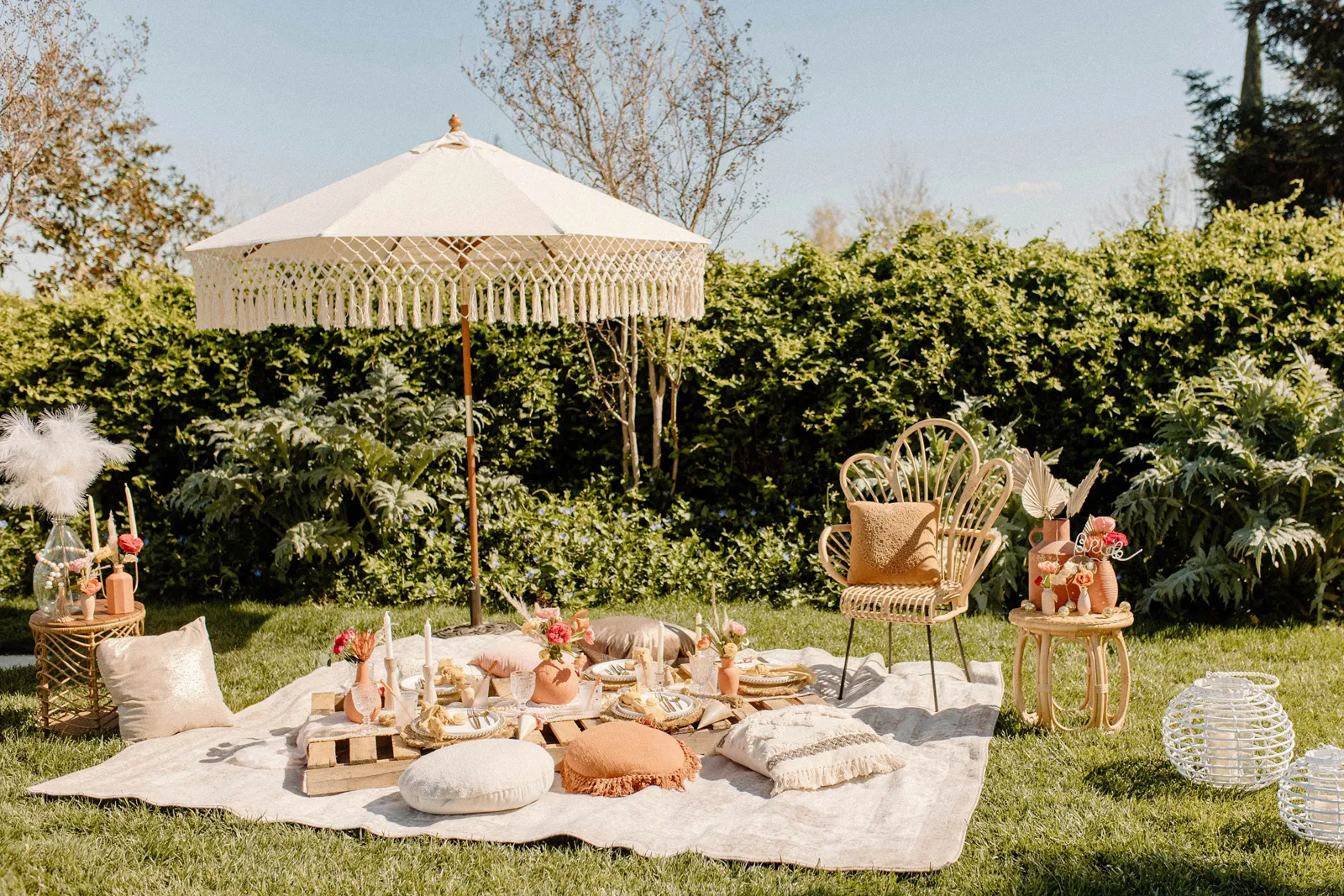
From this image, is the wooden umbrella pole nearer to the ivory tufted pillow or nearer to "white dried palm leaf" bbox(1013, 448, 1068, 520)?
the ivory tufted pillow

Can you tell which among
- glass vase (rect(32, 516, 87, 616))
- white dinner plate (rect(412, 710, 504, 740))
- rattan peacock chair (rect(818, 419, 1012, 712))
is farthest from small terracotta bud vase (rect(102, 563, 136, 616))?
rattan peacock chair (rect(818, 419, 1012, 712))

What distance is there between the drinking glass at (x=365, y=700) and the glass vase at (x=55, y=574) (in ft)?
4.58

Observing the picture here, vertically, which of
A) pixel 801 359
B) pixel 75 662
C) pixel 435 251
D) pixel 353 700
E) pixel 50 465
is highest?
pixel 435 251

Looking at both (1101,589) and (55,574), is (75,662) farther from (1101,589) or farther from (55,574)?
(1101,589)

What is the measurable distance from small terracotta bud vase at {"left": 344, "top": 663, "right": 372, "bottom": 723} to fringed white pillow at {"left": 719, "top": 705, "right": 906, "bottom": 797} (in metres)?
1.51

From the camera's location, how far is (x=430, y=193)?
15.3 ft

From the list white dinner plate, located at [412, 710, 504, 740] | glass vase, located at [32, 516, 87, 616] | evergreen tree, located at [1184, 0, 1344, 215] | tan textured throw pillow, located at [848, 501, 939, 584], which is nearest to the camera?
white dinner plate, located at [412, 710, 504, 740]

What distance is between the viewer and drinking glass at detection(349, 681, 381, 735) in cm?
439

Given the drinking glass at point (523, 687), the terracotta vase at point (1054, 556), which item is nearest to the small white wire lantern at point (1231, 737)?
the terracotta vase at point (1054, 556)

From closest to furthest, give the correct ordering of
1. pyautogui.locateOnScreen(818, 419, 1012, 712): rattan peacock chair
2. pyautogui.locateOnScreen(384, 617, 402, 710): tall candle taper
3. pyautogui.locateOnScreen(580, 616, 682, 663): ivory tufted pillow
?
pyautogui.locateOnScreen(384, 617, 402, 710): tall candle taper, pyautogui.locateOnScreen(818, 419, 1012, 712): rattan peacock chair, pyautogui.locateOnScreen(580, 616, 682, 663): ivory tufted pillow

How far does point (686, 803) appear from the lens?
12.5 feet

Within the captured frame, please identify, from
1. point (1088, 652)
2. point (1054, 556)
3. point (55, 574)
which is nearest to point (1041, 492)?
point (1054, 556)

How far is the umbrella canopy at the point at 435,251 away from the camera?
172 inches

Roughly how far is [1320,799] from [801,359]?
15.5ft
